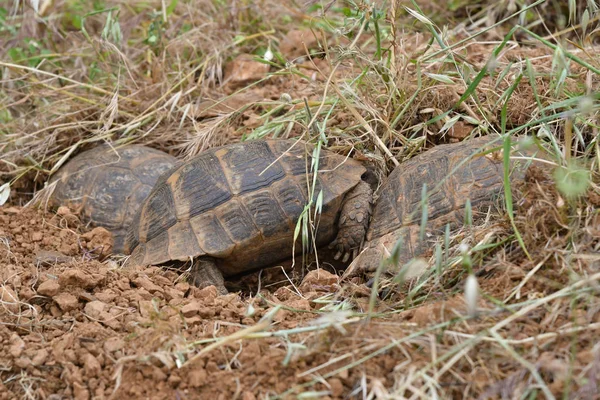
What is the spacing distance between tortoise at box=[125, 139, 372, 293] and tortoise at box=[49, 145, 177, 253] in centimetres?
68

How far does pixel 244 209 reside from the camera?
11.5ft

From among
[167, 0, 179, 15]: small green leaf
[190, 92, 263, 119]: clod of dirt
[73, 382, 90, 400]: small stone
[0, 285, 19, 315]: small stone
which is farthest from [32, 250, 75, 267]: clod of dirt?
[167, 0, 179, 15]: small green leaf

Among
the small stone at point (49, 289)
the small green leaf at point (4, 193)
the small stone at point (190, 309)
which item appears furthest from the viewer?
the small green leaf at point (4, 193)

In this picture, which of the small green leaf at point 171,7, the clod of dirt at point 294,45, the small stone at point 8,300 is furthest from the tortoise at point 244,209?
the small green leaf at point 171,7

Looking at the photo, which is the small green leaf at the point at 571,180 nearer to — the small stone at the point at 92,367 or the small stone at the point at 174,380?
the small stone at the point at 174,380

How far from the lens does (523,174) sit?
3205 mm

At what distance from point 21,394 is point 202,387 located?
0.70 metres

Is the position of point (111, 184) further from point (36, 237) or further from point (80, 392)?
point (80, 392)

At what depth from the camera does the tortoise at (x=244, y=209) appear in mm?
Result: 3500

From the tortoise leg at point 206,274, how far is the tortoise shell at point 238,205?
7 centimetres

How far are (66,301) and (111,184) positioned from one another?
172 cm

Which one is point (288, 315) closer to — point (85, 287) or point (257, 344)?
point (257, 344)

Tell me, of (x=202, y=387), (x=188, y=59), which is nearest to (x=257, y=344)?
(x=202, y=387)

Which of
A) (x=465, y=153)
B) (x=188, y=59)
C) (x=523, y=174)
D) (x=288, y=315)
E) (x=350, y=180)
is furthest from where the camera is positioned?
(x=188, y=59)
